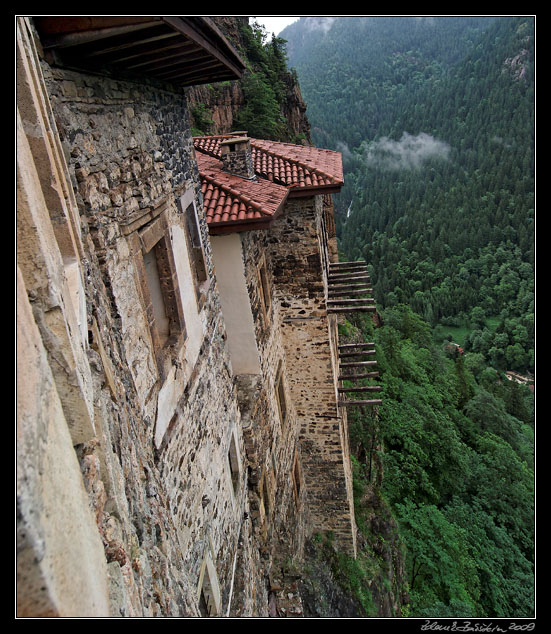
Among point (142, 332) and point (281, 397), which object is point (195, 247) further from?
point (281, 397)

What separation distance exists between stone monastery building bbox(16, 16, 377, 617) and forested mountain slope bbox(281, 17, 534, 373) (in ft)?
123

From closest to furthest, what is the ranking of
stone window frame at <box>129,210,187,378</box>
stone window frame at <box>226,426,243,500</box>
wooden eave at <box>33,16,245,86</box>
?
wooden eave at <box>33,16,245,86</box>
stone window frame at <box>129,210,187,378</box>
stone window frame at <box>226,426,243,500</box>

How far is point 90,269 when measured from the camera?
8.88ft

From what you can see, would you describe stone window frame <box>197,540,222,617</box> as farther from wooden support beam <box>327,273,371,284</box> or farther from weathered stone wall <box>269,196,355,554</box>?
wooden support beam <box>327,273,371,284</box>

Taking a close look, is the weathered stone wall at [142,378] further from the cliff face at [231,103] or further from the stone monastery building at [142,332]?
the cliff face at [231,103]

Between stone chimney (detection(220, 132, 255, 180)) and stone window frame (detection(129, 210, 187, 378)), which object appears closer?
stone window frame (detection(129, 210, 187, 378))

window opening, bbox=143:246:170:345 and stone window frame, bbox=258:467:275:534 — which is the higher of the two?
window opening, bbox=143:246:170:345

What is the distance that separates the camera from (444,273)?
69.0 m

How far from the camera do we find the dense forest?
14156 mm

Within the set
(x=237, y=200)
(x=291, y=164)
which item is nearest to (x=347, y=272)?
(x=291, y=164)

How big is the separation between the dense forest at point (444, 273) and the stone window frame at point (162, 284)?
266 centimetres

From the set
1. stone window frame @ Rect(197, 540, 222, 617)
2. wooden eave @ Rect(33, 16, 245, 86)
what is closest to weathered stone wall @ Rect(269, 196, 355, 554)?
wooden eave @ Rect(33, 16, 245, 86)

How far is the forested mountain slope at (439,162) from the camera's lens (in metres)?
63.8

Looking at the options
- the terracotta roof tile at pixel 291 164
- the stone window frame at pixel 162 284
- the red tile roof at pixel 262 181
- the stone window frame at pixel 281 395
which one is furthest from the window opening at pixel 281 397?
the stone window frame at pixel 162 284
